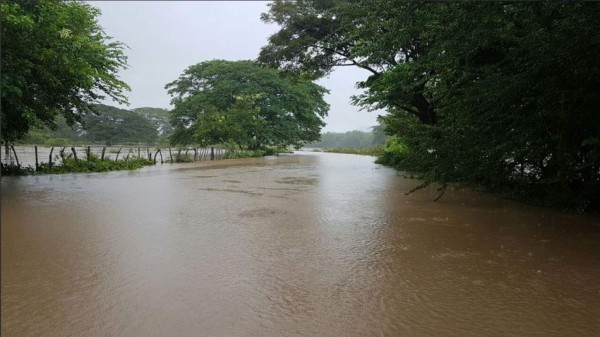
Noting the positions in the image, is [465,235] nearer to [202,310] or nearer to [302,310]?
[302,310]

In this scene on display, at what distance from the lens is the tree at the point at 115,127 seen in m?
43.7

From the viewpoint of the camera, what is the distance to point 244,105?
31.3 meters

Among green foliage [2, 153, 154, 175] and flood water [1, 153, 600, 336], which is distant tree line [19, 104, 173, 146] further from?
flood water [1, 153, 600, 336]

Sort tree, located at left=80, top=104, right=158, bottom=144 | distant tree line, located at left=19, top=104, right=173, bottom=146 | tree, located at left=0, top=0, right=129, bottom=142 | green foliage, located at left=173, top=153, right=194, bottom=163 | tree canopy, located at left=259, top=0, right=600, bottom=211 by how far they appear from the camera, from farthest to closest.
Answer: tree, located at left=80, top=104, right=158, bottom=144
distant tree line, located at left=19, top=104, right=173, bottom=146
green foliage, located at left=173, top=153, right=194, bottom=163
tree, located at left=0, top=0, right=129, bottom=142
tree canopy, located at left=259, top=0, right=600, bottom=211

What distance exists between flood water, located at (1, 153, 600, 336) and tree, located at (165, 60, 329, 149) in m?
23.9

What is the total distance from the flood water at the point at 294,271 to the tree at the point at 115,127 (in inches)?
1630

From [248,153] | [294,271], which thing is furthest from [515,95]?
[248,153]

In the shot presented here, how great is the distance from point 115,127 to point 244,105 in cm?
2188

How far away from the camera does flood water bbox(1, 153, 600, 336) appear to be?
256 cm

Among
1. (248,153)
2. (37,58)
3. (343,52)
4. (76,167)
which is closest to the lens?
(37,58)

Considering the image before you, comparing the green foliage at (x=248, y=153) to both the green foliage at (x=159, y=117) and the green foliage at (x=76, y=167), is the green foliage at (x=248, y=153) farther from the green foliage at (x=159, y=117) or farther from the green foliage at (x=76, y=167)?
the green foliage at (x=159, y=117)

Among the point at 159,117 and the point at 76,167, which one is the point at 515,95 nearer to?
the point at 76,167

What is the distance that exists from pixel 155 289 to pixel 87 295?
19.7 inches

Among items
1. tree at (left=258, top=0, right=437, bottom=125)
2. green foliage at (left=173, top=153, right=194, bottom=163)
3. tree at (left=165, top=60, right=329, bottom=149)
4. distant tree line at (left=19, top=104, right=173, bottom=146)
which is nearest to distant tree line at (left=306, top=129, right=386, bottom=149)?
distant tree line at (left=19, top=104, right=173, bottom=146)
